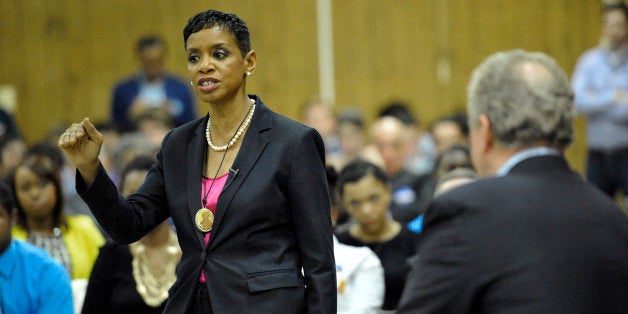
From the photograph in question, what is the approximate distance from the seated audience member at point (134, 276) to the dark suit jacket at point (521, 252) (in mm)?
2472

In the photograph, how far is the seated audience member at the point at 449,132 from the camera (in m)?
9.00

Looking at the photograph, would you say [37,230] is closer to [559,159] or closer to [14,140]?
[14,140]

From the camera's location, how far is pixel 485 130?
7.52 ft

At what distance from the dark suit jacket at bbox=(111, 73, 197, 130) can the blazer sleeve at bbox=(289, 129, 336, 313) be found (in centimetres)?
623

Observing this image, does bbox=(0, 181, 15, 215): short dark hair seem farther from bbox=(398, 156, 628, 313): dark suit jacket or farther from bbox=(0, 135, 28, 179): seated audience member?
bbox=(0, 135, 28, 179): seated audience member

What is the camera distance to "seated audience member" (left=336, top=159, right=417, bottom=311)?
5.37 meters

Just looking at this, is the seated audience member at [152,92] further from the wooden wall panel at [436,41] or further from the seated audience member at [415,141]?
the wooden wall panel at [436,41]

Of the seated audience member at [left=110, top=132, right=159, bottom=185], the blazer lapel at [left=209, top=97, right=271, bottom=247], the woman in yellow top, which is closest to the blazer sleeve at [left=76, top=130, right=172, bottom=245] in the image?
the blazer lapel at [left=209, top=97, right=271, bottom=247]

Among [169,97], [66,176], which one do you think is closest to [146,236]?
[66,176]

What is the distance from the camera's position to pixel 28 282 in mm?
4184

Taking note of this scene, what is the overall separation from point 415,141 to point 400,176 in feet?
5.72

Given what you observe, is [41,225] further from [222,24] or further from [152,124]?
[152,124]

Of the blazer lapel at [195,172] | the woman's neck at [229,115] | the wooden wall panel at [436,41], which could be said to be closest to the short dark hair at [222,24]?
the woman's neck at [229,115]

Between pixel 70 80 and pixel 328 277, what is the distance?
8.86m
